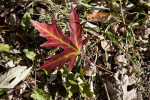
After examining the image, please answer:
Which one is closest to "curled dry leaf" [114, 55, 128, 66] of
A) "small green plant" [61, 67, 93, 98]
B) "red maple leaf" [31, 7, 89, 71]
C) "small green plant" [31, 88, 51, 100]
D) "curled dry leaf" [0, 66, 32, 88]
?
"small green plant" [61, 67, 93, 98]

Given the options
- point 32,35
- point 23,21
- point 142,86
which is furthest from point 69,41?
point 142,86

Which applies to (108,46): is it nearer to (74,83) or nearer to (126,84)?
(126,84)

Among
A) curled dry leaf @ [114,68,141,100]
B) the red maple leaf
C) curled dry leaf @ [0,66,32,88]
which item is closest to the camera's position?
the red maple leaf

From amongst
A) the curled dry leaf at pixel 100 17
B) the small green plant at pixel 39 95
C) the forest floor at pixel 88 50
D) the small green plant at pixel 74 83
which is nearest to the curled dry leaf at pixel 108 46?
the forest floor at pixel 88 50

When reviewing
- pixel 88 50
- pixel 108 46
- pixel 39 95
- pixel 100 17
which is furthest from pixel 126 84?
pixel 39 95

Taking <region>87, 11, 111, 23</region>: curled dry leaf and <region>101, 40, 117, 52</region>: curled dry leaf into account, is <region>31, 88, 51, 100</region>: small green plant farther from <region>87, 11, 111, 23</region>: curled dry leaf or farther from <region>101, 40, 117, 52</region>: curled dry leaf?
<region>87, 11, 111, 23</region>: curled dry leaf

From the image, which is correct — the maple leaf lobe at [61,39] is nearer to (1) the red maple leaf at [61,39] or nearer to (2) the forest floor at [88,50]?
(1) the red maple leaf at [61,39]

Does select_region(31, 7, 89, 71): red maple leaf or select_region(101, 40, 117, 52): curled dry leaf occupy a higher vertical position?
select_region(31, 7, 89, 71): red maple leaf

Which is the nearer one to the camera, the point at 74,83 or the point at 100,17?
the point at 74,83
